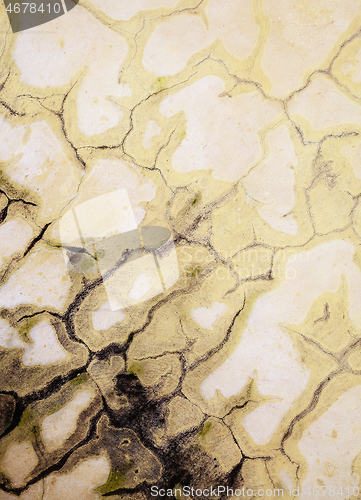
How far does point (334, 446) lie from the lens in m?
1.41

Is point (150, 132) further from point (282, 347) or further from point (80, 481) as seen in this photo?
point (80, 481)

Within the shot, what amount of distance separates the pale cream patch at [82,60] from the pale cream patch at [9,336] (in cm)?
93

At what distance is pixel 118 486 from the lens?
4.59 ft

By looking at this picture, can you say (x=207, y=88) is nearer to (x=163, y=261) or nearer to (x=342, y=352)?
(x=163, y=261)

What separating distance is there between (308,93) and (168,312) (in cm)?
109

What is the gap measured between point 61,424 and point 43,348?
33 centimetres

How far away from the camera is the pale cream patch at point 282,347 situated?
141 cm

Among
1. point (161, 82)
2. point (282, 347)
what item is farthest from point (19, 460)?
point (161, 82)

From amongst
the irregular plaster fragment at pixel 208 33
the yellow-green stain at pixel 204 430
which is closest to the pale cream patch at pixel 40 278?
the yellow-green stain at pixel 204 430

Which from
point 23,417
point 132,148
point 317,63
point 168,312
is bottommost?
point 23,417

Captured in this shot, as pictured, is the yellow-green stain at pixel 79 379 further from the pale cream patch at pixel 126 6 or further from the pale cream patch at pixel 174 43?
the pale cream patch at pixel 126 6

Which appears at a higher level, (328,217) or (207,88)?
(207,88)

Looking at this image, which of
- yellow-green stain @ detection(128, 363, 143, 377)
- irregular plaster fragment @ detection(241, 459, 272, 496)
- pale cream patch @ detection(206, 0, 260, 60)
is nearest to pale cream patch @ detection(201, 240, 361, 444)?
irregular plaster fragment @ detection(241, 459, 272, 496)

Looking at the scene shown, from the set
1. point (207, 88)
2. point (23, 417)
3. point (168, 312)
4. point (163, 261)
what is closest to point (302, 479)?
point (168, 312)
